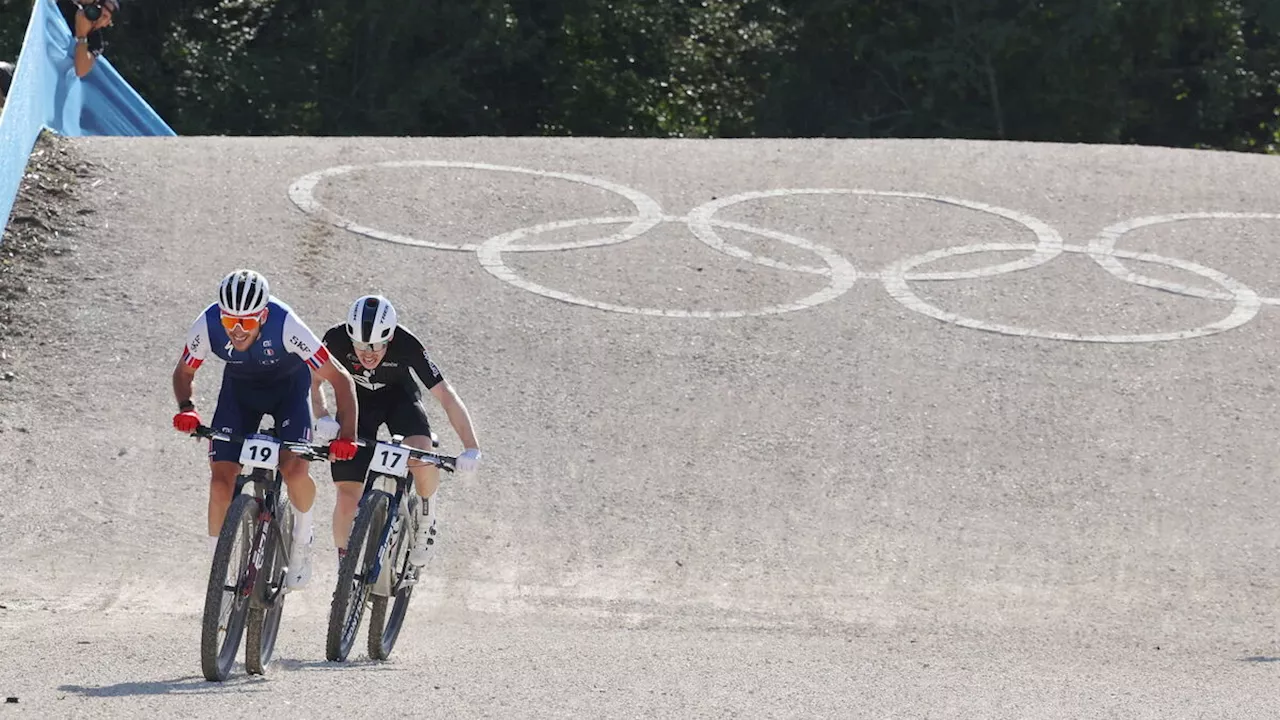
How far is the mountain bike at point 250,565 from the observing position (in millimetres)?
7227

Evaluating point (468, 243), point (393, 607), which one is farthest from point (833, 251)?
point (393, 607)

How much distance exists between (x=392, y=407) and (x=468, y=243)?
6.56 meters

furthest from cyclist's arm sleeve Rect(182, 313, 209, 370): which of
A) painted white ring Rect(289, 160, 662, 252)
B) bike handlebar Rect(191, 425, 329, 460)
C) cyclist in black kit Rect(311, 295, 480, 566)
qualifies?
painted white ring Rect(289, 160, 662, 252)

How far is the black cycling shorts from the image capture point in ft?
28.5

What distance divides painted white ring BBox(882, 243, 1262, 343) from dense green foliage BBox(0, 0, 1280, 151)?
40.1ft

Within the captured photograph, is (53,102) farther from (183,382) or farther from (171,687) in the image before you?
(171,687)

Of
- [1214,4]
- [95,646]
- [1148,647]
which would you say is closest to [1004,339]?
[1148,647]

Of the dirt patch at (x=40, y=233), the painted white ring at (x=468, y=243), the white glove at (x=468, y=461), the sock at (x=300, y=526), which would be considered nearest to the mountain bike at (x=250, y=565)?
the sock at (x=300, y=526)

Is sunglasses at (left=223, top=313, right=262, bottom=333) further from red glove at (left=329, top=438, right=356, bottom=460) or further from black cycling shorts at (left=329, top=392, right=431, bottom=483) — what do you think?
black cycling shorts at (left=329, top=392, right=431, bottom=483)

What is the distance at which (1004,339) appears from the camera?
1392 cm

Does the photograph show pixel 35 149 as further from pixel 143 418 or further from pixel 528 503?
pixel 528 503

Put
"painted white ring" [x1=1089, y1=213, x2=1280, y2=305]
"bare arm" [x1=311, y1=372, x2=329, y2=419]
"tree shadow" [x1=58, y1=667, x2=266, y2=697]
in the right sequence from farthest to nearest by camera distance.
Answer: "painted white ring" [x1=1089, y1=213, x2=1280, y2=305] → "bare arm" [x1=311, y1=372, x2=329, y2=419] → "tree shadow" [x1=58, y1=667, x2=266, y2=697]

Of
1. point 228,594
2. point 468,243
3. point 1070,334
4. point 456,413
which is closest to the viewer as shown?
point 228,594

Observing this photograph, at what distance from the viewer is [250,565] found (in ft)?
24.7
